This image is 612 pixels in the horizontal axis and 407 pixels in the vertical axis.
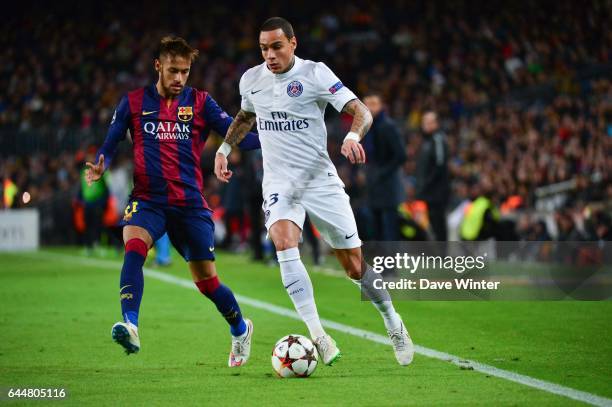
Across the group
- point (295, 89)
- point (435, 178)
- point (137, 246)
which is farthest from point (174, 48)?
point (435, 178)

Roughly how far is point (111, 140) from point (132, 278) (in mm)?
1033

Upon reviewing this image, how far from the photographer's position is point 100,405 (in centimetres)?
622

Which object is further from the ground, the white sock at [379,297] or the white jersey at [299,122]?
the white jersey at [299,122]

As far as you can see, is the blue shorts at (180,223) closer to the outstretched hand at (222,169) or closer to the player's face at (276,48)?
the outstretched hand at (222,169)

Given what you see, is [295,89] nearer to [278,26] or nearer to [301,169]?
[278,26]

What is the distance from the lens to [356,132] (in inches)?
296

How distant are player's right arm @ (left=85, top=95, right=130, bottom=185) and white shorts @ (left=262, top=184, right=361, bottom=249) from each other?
114 centimetres

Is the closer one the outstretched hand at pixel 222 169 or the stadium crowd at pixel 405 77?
the outstretched hand at pixel 222 169

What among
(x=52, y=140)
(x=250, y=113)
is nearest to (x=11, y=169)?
(x=52, y=140)

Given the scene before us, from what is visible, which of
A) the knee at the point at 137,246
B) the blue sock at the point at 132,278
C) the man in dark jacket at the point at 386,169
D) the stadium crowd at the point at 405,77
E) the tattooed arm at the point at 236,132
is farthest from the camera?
the stadium crowd at the point at 405,77

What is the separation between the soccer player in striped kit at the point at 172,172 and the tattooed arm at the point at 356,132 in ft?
3.75

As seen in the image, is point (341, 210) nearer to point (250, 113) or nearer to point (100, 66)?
point (250, 113)

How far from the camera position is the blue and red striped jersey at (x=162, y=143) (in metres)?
7.97

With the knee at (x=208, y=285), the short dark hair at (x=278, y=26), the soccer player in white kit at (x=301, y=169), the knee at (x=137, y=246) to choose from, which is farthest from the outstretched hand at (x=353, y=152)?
the knee at (x=137, y=246)
